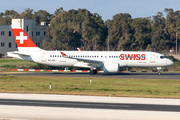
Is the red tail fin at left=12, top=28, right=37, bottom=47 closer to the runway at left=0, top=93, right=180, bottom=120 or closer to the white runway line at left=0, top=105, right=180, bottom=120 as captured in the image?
the runway at left=0, top=93, right=180, bottom=120

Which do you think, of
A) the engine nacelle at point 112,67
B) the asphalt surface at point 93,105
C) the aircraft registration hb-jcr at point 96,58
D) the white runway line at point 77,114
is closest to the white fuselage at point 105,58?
the aircraft registration hb-jcr at point 96,58

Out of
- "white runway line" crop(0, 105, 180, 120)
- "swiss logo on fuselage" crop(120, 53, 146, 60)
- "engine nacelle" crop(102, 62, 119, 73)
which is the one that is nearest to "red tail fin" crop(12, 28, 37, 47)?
"engine nacelle" crop(102, 62, 119, 73)

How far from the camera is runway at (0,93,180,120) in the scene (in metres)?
16.1

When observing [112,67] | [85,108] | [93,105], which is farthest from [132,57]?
[85,108]

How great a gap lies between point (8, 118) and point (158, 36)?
9465 cm

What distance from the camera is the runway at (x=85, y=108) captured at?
16.1m

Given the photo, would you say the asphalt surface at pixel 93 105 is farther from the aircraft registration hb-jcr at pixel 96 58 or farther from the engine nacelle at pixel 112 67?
the aircraft registration hb-jcr at pixel 96 58

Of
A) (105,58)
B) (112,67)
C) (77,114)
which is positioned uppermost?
(105,58)

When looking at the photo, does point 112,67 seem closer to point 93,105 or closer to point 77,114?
point 93,105

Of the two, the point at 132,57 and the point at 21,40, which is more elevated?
the point at 21,40

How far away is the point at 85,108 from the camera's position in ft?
60.4

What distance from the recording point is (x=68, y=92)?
26500 millimetres

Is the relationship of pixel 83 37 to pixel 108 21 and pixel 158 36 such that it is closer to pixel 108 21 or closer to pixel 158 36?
pixel 108 21

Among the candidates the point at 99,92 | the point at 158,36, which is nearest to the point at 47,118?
the point at 99,92
